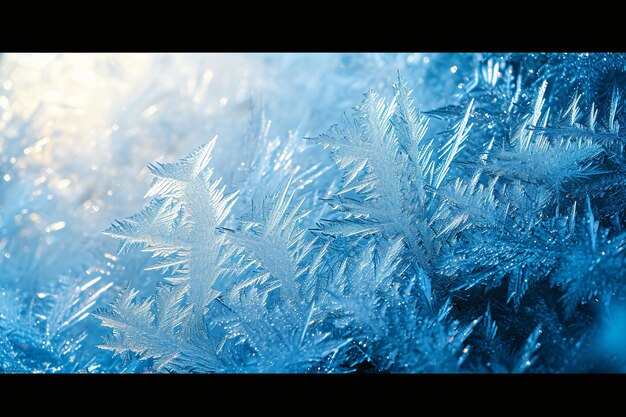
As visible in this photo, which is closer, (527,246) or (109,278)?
(527,246)

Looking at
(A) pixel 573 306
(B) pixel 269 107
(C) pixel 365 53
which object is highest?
(C) pixel 365 53

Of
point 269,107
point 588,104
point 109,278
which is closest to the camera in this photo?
point 588,104

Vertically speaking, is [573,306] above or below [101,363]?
above
